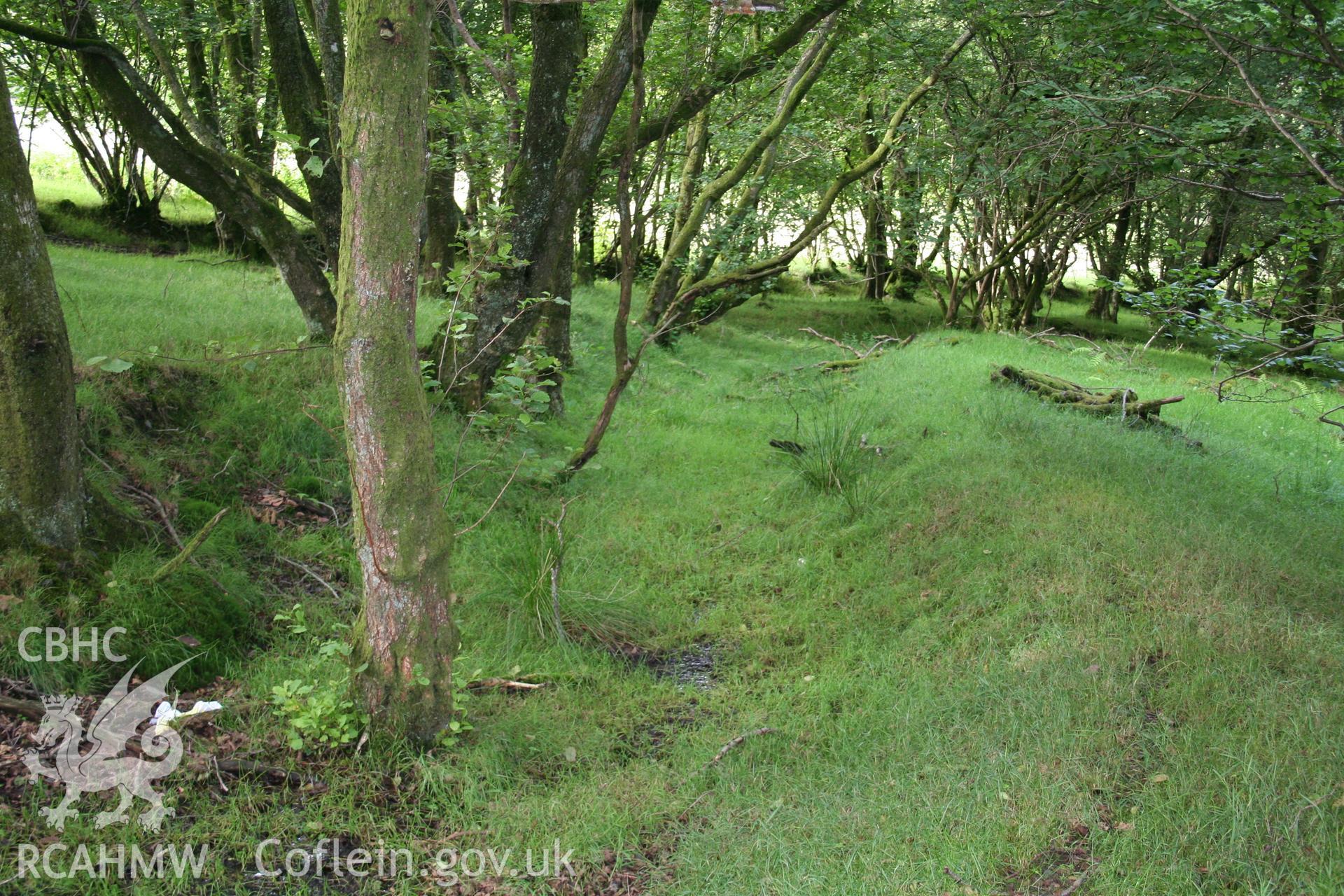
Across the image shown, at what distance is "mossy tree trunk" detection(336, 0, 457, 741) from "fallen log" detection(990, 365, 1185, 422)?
650cm

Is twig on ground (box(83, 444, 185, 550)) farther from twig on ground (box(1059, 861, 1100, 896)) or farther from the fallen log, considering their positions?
the fallen log

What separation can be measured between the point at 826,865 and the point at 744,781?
0.64m

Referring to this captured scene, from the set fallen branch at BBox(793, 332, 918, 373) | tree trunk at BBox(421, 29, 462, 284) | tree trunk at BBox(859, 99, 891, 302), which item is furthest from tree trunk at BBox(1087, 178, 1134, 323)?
tree trunk at BBox(421, 29, 462, 284)

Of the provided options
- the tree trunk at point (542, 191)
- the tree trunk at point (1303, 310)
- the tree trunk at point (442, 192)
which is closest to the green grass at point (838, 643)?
the tree trunk at point (1303, 310)

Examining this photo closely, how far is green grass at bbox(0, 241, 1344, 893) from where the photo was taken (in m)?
3.18

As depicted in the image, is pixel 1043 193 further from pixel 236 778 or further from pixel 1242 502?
pixel 236 778

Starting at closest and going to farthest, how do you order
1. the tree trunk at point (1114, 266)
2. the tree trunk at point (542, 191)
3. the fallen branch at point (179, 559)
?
the fallen branch at point (179, 559)
the tree trunk at point (542, 191)
the tree trunk at point (1114, 266)

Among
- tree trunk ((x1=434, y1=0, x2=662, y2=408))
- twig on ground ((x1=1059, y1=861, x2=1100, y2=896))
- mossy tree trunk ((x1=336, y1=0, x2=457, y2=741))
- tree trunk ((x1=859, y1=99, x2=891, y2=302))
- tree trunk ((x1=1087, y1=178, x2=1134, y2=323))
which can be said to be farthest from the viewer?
tree trunk ((x1=1087, y1=178, x2=1134, y2=323))

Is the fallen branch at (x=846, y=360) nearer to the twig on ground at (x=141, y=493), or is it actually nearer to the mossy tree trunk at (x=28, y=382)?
the twig on ground at (x=141, y=493)

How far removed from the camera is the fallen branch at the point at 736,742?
3835 mm

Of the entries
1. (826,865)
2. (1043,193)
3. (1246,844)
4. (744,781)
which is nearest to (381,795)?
(744,781)

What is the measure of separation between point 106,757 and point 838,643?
347 cm

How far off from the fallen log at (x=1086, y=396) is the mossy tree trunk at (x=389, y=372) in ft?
21.3

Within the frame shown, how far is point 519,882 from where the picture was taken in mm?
3074
